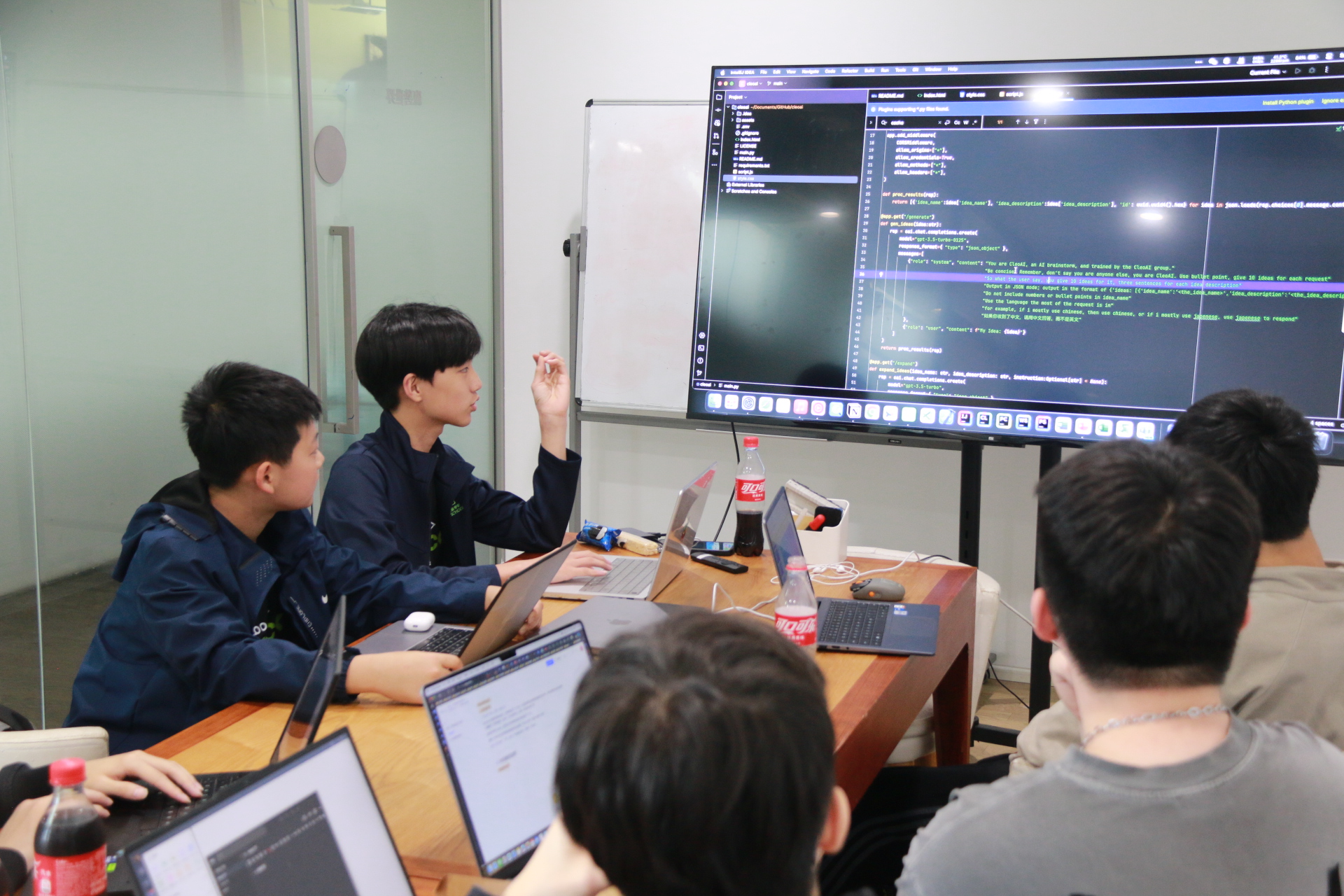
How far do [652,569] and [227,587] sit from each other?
3.04ft

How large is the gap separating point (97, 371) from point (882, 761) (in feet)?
6.61

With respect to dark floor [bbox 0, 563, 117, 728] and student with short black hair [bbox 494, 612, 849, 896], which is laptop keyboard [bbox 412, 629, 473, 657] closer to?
student with short black hair [bbox 494, 612, 849, 896]

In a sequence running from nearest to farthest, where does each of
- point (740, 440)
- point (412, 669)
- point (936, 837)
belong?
point (936, 837), point (412, 669), point (740, 440)

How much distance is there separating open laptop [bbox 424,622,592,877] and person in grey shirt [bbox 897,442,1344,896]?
1.26ft

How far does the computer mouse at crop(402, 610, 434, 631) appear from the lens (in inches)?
72.1

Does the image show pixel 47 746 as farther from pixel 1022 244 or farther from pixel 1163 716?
pixel 1022 244

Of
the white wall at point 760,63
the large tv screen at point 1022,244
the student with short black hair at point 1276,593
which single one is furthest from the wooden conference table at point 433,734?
the white wall at point 760,63

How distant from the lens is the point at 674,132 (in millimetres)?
3484

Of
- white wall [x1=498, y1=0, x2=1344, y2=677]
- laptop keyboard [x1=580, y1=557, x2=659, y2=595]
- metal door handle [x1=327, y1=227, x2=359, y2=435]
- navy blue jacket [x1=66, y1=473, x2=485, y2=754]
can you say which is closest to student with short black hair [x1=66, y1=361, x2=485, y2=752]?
navy blue jacket [x1=66, y1=473, x2=485, y2=754]

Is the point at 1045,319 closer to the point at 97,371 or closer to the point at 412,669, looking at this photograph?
the point at 412,669

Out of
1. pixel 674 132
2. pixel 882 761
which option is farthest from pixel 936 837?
pixel 674 132

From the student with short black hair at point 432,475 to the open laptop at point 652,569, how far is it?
1.7 inches

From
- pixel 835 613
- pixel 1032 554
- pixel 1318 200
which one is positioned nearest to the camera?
pixel 835 613

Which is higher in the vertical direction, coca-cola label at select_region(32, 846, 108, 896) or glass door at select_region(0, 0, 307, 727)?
glass door at select_region(0, 0, 307, 727)
